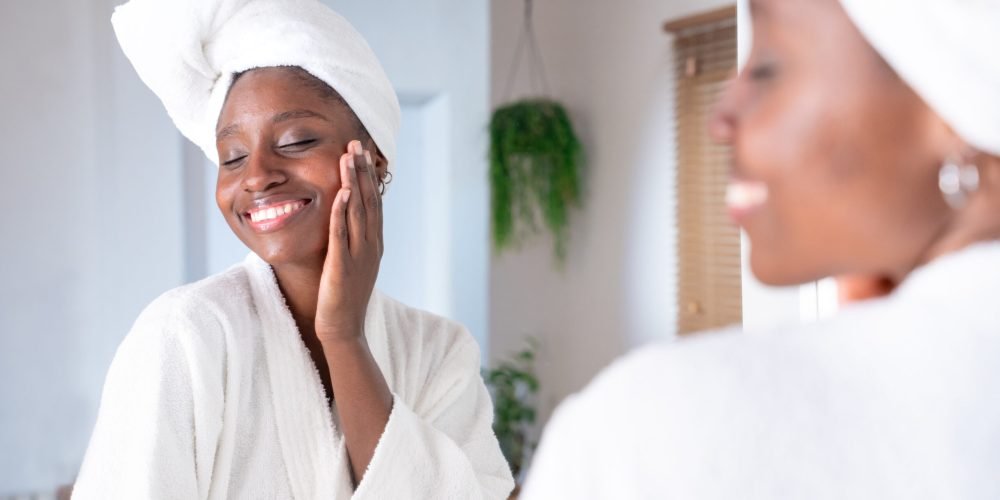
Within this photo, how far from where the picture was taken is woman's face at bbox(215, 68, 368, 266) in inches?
40.8

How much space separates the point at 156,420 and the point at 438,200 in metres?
2.53

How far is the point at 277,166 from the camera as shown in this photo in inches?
41.3

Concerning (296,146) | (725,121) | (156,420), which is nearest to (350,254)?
(296,146)

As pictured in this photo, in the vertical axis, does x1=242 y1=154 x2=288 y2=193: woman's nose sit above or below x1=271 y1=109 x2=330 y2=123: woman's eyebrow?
below

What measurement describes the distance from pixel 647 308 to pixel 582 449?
325 cm

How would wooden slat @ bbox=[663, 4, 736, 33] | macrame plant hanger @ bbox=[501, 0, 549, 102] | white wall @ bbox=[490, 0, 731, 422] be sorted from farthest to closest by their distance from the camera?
1. macrame plant hanger @ bbox=[501, 0, 549, 102]
2. white wall @ bbox=[490, 0, 731, 422]
3. wooden slat @ bbox=[663, 4, 736, 33]

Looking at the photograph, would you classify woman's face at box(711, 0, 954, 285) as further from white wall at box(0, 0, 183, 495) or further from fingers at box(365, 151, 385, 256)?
white wall at box(0, 0, 183, 495)

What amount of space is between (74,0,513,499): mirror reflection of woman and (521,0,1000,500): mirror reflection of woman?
0.71 meters

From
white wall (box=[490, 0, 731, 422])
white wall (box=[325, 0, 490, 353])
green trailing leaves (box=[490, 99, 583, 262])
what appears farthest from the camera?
green trailing leaves (box=[490, 99, 583, 262])

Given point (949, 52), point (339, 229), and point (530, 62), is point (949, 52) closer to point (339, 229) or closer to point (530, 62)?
point (339, 229)

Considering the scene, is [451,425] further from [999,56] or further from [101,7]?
[101,7]

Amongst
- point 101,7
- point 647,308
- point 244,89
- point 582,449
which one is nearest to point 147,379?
point 244,89

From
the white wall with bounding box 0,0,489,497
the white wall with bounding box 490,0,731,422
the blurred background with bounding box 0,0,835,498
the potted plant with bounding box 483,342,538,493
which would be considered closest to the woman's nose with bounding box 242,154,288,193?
the blurred background with bounding box 0,0,835,498

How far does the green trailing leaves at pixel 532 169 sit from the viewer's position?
360 cm
